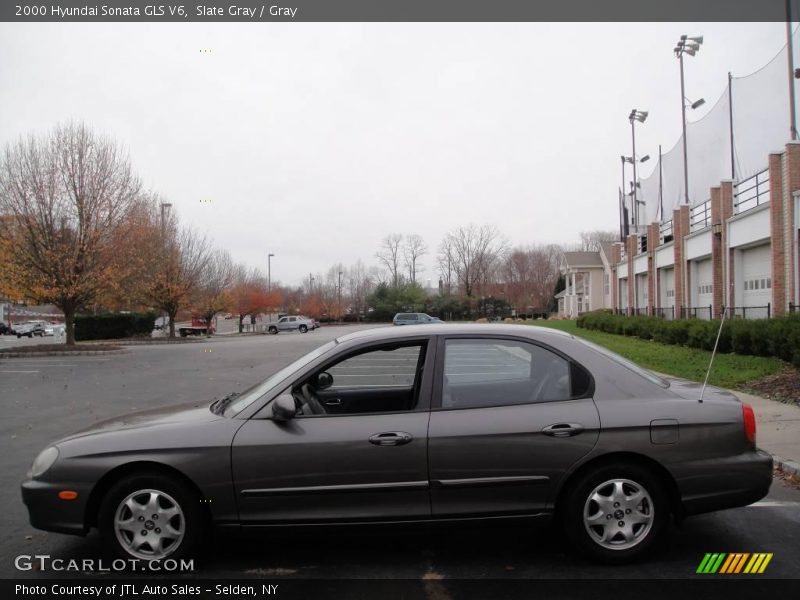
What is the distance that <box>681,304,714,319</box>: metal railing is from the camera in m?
27.0

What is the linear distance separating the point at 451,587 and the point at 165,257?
128 feet

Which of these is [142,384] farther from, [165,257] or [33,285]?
[165,257]

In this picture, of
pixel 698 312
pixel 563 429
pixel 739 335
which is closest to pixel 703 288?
pixel 698 312

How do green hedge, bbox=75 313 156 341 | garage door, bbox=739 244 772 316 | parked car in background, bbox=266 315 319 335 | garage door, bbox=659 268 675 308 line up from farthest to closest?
parked car in background, bbox=266 315 319 335
green hedge, bbox=75 313 156 341
garage door, bbox=659 268 675 308
garage door, bbox=739 244 772 316

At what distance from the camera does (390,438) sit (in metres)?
3.63

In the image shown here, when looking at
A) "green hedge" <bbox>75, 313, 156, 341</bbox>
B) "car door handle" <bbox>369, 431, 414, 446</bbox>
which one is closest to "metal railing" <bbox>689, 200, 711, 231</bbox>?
"car door handle" <bbox>369, 431, 414, 446</bbox>

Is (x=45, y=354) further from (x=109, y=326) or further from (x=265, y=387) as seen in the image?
(x=265, y=387)

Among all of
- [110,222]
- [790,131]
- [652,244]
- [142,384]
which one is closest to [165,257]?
[110,222]

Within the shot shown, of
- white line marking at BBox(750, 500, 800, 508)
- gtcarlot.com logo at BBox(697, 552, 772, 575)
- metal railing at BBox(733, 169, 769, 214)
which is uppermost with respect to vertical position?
metal railing at BBox(733, 169, 769, 214)

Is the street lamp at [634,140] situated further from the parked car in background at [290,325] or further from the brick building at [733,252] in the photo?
the parked car in background at [290,325]

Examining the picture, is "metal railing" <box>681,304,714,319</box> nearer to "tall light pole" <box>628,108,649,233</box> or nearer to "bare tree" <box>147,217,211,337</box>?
"tall light pole" <box>628,108,649,233</box>

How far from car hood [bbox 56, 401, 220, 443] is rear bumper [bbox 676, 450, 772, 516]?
123 inches

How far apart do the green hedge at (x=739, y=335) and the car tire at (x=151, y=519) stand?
12338mm

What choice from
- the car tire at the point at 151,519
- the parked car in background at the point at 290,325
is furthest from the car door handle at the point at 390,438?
the parked car in background at the point at 290,325
